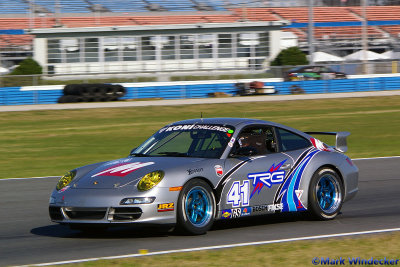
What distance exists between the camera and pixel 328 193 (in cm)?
855

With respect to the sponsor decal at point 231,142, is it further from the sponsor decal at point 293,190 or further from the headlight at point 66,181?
the headlight at point 66,181

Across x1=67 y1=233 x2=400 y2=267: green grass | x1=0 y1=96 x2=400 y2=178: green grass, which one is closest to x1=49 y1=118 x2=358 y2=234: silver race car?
x1=67 y1=233 x2=400 y2=267: green grass

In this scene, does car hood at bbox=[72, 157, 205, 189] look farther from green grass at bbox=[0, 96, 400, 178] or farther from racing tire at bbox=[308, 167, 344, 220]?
green grass at bbox=[0, 96, 400, 178]

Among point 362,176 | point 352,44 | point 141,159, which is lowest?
point 362,176

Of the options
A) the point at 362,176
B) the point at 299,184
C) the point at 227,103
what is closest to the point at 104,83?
the point at 227,103

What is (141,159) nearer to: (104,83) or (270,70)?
(104,83)

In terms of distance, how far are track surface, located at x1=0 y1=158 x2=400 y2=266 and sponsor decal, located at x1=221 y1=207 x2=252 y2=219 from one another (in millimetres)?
178

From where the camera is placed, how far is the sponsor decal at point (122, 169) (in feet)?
24.0

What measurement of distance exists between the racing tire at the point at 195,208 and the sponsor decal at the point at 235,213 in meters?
0.19

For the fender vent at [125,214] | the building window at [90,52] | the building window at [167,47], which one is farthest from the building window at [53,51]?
the fender vent at [125,214]

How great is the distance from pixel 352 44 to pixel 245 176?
49443 millimetres

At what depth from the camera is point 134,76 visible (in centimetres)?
3419

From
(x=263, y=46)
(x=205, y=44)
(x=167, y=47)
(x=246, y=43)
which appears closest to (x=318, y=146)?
(x=167, y=47)

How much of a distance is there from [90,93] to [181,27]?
1480 cm
